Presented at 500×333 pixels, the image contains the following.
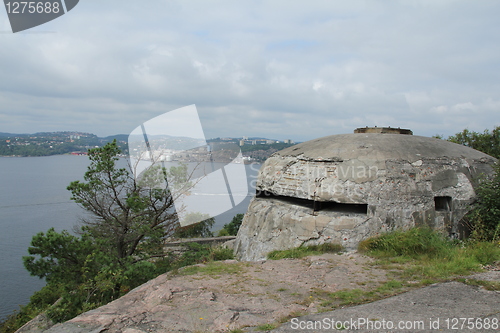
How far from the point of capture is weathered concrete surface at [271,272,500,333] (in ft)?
9.69

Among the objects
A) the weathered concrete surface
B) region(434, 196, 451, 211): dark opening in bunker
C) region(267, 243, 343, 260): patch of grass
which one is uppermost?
region(434, 196, 451, 211): dark opening in bunker

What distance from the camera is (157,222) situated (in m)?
10.3

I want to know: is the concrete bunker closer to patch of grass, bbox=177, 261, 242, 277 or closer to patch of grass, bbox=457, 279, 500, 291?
patch of grass, bbox=177, 261, 242, 277

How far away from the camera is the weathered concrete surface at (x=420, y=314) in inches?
116

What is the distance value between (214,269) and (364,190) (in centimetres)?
331

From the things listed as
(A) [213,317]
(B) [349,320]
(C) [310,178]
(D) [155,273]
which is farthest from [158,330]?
(D) [155,273]

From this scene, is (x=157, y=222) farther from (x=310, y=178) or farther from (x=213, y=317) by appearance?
(x=213, y=317)

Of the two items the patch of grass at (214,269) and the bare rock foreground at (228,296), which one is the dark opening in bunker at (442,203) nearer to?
the bare rock foreground at (228,296)

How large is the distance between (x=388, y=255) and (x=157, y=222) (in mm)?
6899

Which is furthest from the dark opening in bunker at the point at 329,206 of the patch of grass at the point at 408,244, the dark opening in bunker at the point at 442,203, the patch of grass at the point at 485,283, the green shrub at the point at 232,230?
the green shrub at the point at 232,230

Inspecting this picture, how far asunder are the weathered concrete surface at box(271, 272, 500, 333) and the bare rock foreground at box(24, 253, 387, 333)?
1.27 feet

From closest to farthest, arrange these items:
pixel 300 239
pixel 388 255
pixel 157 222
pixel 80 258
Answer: pixel 388 255 < pixel 300 239 < pixel 80 258 < pixel 157 222

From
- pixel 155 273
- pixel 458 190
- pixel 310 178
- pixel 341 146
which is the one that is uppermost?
pixel 341 146

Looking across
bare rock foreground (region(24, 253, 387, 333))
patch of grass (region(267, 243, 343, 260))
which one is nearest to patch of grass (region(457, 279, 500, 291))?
bare rock foreground (region(24, 253, 387, 333))
